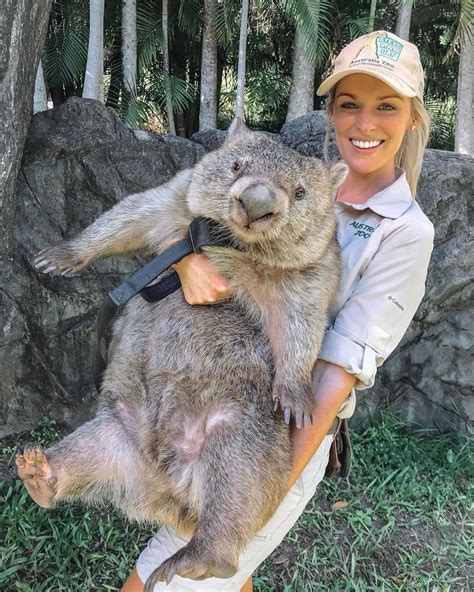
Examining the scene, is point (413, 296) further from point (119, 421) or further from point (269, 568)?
point (269, 568)

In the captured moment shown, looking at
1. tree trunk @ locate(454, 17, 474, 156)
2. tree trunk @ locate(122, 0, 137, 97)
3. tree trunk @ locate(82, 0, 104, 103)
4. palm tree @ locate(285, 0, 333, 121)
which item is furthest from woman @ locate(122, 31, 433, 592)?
tree trunk @ locate(122, 0, 137, 97)

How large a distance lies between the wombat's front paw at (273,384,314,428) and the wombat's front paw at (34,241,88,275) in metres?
0.94

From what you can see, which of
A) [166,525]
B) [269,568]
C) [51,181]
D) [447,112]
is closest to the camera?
[166,525]

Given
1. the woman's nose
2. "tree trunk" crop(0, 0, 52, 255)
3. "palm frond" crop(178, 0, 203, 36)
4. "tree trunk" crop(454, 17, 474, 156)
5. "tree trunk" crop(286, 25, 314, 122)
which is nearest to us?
the woman's nose

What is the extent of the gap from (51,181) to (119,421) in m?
1.86

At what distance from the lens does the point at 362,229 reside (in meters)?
2.06

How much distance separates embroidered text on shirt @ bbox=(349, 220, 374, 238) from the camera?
6.55 feet

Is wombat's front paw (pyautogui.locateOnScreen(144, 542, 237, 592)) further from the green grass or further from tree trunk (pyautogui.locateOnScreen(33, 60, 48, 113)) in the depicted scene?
tree trunk (pyautogui.locateOnScreen(33, 60, 48, 113))

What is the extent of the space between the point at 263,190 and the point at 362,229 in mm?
440

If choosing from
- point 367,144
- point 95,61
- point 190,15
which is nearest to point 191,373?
point 367,144

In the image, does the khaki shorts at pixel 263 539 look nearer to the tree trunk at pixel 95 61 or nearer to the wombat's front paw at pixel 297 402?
the wombat's front paw at pixel 297 402

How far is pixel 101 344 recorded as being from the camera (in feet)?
6.88

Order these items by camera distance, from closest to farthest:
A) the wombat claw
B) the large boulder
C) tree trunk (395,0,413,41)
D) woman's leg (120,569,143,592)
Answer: the wombat claw → woman's leg (120,569,143,592) → the large boulder → tree trunk (395,0,413,41)

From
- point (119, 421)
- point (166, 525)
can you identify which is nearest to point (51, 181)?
point (119, 421)
